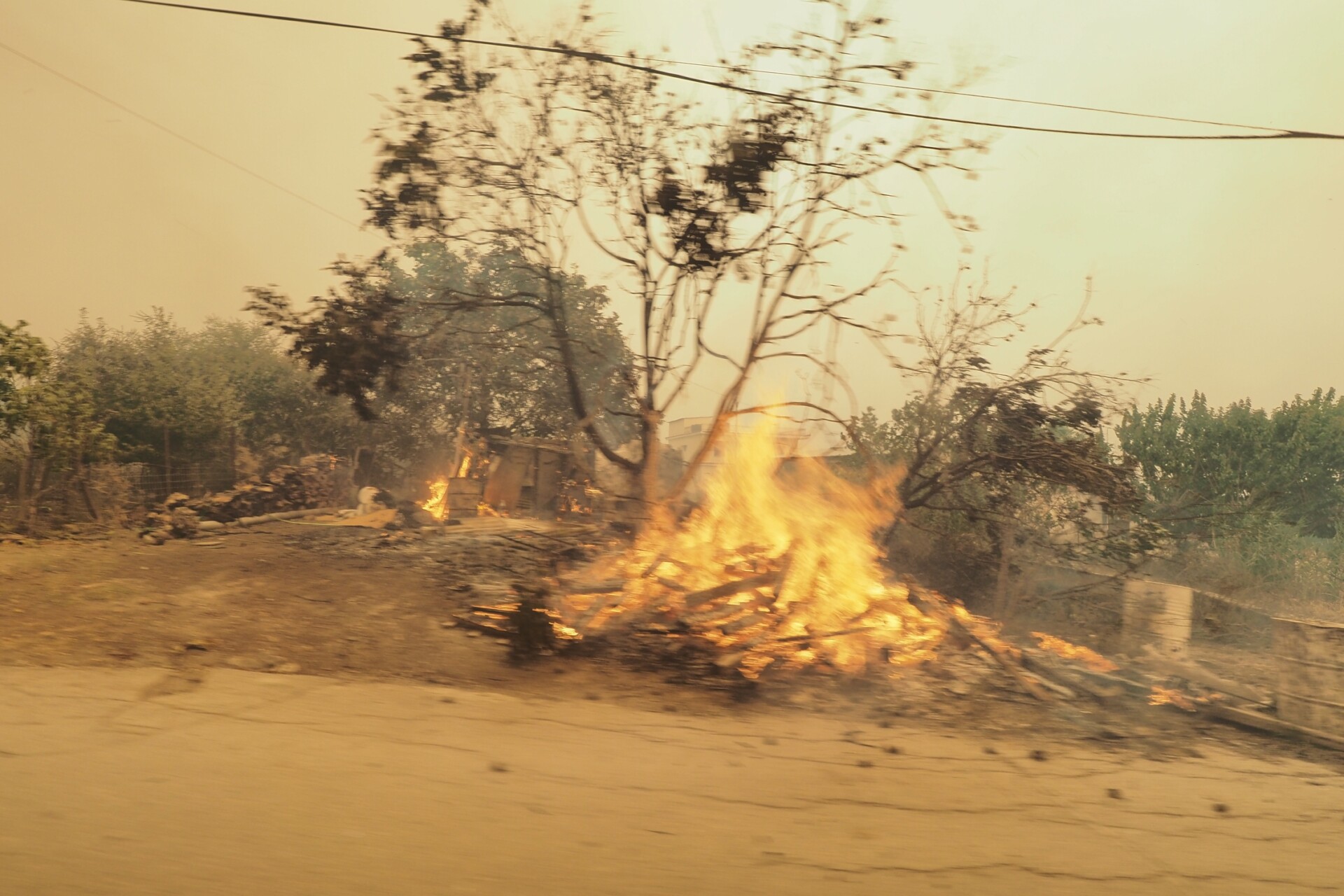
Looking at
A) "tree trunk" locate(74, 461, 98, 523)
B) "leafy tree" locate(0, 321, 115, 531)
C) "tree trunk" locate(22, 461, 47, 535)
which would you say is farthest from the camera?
"tree trunk" locate(74, 461, 98, 523)

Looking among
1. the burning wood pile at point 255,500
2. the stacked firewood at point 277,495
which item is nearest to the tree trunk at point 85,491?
the burning wood pile at point 255,500

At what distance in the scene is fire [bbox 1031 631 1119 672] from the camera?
30.2 feet

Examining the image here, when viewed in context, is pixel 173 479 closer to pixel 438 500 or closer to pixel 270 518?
pixel 270 518

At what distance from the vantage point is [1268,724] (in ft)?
22.5

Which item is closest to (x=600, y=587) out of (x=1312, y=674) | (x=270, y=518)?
(x=1312, y=674)

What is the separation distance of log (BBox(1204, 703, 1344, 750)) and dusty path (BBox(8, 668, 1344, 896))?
0.59 meters

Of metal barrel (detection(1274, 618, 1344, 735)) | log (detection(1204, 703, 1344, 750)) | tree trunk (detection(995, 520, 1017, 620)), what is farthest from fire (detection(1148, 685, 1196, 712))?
tree trunk (detection(995, 520, 1017, 620))

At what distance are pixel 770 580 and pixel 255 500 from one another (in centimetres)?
1219

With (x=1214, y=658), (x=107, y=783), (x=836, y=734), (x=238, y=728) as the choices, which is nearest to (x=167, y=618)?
(x=238, y=728)

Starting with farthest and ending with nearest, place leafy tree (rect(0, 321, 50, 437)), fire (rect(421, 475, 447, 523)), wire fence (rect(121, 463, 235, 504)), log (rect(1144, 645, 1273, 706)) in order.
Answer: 1. fire (rect(421, 475, 447, 523))
2. wire fence (rect(121, 463, 235, 504))
3. leafy tree (rect(0, 321, 50, 437))
4. log (rect(1144, 645, 1273, 706))

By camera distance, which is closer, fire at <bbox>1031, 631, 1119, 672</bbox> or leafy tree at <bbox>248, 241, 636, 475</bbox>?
fire at <bbox>1031, 631, 1119, 672</bbox>

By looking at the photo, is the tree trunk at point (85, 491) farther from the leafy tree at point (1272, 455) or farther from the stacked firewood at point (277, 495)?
the leafy tree at point (1272, 455)

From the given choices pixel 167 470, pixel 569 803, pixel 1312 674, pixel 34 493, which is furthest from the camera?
pixel 167 470

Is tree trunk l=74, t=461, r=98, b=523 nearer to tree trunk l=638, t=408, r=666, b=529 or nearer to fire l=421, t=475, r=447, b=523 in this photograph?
fire l=421, t=475, r=447, b=523
